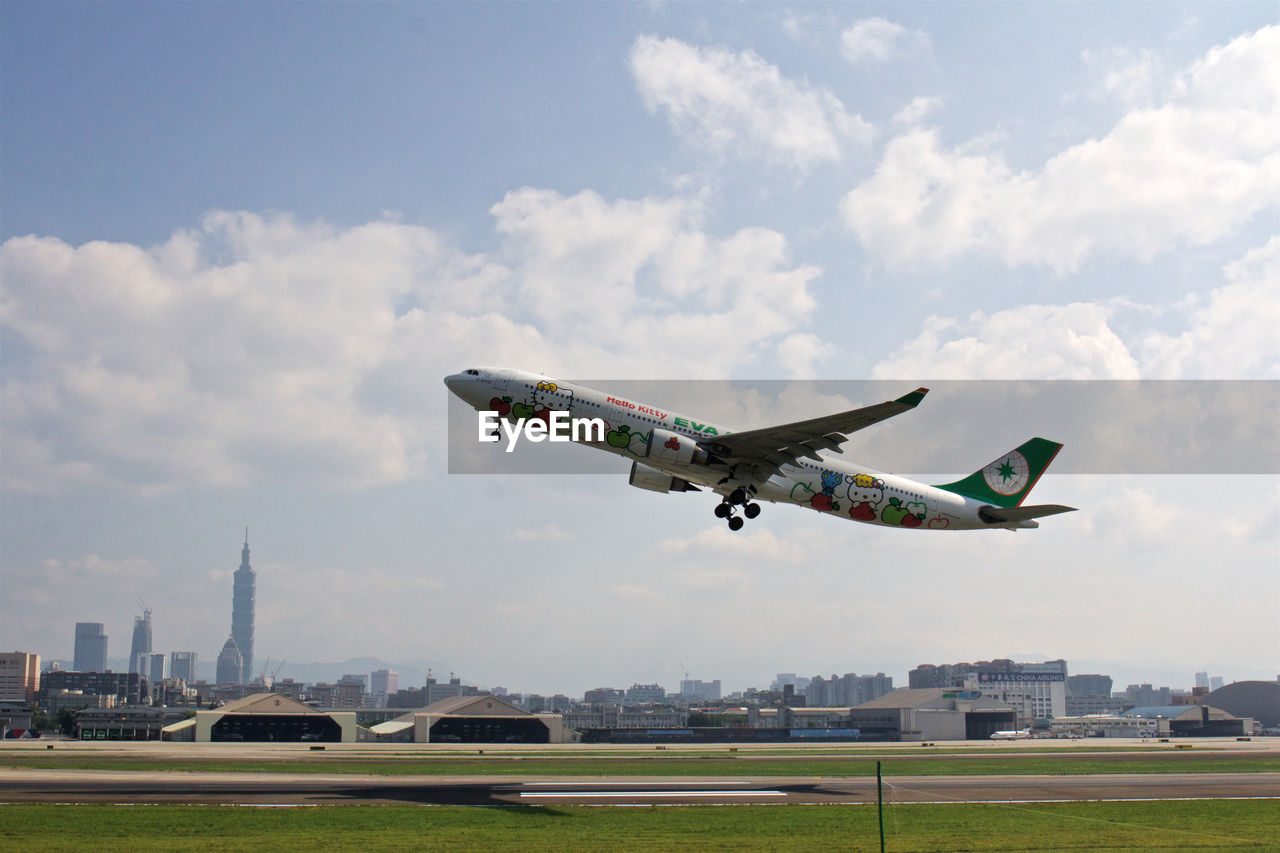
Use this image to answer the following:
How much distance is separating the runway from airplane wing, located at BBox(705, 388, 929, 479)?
611 inches

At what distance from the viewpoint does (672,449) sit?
4725 centimetres

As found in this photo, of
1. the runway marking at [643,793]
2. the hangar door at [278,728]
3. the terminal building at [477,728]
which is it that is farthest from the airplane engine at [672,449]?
the hangar door at [278,728]

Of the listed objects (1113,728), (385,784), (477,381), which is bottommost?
(1113,728)

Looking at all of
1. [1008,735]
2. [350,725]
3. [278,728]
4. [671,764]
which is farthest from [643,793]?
[1008,735]

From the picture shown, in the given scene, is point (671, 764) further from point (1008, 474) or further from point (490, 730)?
point (490, 730)

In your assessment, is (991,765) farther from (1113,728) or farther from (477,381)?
(1113,728)

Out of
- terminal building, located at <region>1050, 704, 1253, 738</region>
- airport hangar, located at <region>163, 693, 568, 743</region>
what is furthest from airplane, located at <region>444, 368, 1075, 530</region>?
terminal building, located at <region>1050, 704, 1253, 738</region>

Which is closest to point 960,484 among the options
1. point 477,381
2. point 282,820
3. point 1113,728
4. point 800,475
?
point 800,475

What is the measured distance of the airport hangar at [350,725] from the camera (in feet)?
357

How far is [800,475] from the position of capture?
51406 mm

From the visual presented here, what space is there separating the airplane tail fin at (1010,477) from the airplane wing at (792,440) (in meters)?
12.5

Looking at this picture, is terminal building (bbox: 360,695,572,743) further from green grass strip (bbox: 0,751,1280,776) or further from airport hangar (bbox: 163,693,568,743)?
green grass strip (bbox: 0,751,1280,776)

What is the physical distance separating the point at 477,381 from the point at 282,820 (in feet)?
66.1

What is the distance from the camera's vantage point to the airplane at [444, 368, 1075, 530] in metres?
46.8
